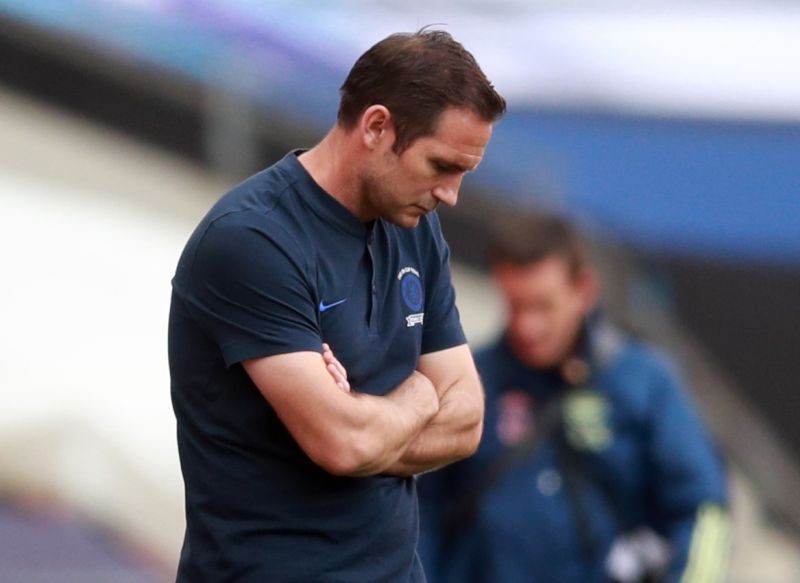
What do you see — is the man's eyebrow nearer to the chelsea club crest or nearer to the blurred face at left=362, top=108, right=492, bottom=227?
the blurred face at left=362, top=108, right=492, bottom=227

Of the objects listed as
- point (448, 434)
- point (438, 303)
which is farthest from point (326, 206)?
point (448, 434)

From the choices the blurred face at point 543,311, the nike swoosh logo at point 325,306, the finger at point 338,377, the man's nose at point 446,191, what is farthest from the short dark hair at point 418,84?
the blurred face at point 543,311

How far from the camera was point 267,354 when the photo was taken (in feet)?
10.3

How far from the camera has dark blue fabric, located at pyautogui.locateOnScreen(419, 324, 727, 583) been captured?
483cm

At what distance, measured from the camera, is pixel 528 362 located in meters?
4.95

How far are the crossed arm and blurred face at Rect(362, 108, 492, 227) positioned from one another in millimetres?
332

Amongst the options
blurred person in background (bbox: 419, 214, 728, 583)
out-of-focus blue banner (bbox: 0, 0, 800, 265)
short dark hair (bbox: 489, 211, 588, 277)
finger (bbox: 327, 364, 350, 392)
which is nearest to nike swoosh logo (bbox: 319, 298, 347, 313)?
finger (bbox: 327, 364, 350, 392)

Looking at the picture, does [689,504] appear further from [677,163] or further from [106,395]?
[677,163]

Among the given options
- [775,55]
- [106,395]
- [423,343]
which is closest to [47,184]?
[106,395]

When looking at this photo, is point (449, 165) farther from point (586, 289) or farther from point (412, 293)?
point (586, 289)

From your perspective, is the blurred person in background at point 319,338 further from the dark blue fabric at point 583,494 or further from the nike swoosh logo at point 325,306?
the dark blue fabric at point 583,494

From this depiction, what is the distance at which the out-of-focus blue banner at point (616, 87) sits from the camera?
8.78m

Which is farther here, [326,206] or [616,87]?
[616,87]

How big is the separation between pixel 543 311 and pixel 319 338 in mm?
1785
